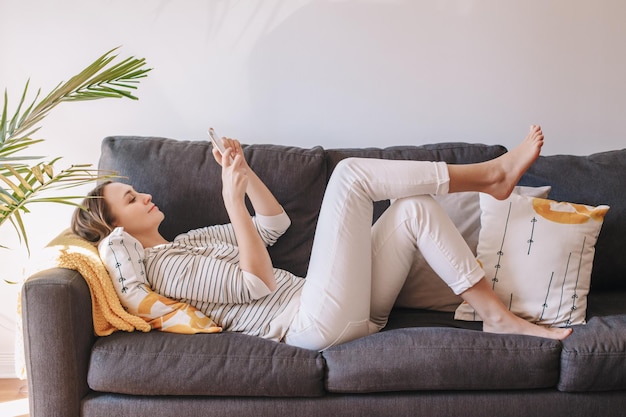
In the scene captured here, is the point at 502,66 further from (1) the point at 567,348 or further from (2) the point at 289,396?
(2) the point at 289,396

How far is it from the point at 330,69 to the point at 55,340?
57.3 inches

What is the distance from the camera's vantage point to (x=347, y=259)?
1979 mm

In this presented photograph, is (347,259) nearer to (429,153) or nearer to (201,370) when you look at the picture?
(201,370)

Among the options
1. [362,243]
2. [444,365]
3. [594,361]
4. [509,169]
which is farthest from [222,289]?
[594,361]

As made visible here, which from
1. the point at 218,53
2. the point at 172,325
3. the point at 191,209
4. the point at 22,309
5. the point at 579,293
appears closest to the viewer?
the point at 22,309

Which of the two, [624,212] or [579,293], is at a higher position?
[624,212]

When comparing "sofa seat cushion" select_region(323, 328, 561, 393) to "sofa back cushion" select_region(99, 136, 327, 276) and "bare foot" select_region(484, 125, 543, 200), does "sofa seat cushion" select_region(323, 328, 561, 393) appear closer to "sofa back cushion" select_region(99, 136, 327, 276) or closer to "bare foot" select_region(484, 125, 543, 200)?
"bare foot" select_region(484, 125, 543, 200)

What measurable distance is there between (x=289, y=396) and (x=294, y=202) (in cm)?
74

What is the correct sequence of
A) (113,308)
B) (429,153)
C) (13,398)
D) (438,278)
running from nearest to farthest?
(113,308), (438,278), (429,153), (13,398)

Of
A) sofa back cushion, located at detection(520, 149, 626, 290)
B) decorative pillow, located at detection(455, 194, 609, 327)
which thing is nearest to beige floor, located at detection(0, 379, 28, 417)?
decorative pillow, located at detection(455, 194, 609, 327)

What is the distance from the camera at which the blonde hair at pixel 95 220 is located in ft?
7.01

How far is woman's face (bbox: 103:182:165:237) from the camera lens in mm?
2145

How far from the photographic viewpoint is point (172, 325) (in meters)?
1.99

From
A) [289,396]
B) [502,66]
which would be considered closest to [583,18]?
[502,66]
